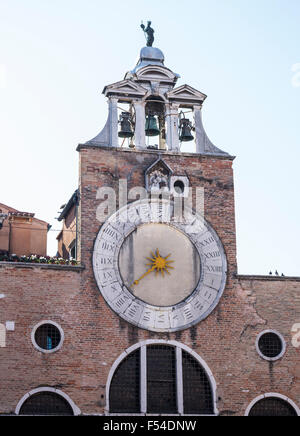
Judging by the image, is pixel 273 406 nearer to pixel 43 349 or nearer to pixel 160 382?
pixel 160 382

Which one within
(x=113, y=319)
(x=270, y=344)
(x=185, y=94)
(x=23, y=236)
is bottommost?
(x=270, y=344)

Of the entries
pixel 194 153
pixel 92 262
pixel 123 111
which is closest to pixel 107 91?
pixel 123 111

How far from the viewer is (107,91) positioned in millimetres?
28453

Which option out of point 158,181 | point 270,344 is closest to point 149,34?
point 158,181

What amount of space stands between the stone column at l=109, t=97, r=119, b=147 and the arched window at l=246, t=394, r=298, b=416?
812 cm

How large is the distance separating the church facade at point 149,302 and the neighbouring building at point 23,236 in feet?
10.8

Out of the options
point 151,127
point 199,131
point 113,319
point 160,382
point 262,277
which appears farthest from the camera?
point 151,127

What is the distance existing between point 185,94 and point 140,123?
65.4 inches

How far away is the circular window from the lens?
27016mm

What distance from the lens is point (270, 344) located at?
89.2ft

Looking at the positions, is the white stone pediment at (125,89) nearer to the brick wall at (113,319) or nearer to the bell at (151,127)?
the bell at (151,127)
